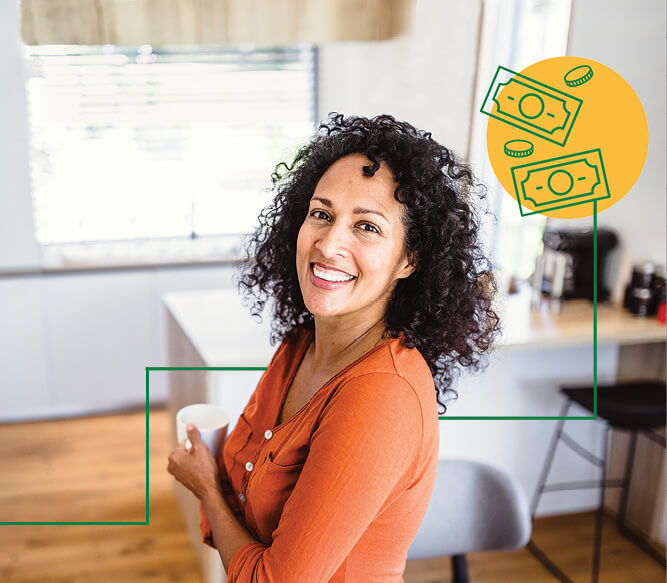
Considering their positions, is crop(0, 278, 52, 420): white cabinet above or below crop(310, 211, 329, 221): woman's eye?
below

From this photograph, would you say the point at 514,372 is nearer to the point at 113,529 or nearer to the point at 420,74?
the point at 420,74

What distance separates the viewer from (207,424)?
1.08 m

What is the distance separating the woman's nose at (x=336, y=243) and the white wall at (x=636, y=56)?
451 millimetres

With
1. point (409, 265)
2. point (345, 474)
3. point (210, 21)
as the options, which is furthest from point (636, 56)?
point (345, 474)

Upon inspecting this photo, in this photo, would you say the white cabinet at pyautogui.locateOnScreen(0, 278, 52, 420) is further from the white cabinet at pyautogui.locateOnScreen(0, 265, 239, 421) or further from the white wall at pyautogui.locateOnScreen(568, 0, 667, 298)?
the white wall at pyautogui.locateOnScreen(568, 0, 667, 298)

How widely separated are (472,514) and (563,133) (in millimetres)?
656

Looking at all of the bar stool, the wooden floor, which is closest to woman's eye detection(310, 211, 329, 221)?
the wooden floor

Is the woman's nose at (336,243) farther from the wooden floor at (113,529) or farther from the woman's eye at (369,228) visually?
the wooden floor at (113,529)

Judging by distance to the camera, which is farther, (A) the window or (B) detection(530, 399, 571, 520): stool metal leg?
(B) detection(530, 399, 571, 520): stool metal leg

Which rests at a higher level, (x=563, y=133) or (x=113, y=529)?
(x=563, y=133)

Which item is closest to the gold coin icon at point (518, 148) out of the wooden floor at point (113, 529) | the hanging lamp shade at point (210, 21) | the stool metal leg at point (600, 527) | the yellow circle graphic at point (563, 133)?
the yellow circle graphic at point (563, 133)

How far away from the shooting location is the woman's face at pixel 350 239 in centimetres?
80

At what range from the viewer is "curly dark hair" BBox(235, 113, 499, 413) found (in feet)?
2.66

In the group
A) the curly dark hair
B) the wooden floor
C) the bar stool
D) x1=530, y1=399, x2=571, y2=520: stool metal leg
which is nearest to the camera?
the curly dark hair
